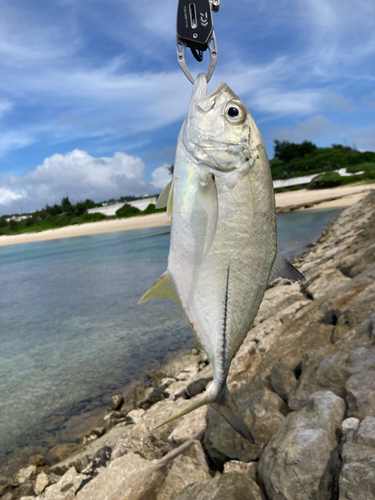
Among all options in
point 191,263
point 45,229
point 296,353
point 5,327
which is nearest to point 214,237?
point 191,263

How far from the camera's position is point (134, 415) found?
581 cm

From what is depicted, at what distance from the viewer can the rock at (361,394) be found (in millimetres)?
2758

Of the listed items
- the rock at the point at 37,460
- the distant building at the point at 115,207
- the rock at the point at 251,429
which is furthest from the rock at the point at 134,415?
the distant building at the point at 115,207

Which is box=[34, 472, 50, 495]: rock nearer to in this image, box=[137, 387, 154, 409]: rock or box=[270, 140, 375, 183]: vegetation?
box=[137, 387, 154, 409]: rock

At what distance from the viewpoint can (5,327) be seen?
12.4 m

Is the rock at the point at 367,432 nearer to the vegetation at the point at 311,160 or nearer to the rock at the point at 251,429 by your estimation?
the rock at the point at 251,429

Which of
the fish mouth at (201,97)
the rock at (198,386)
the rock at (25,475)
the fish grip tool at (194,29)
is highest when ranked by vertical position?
the fish grip tool at (194,29)

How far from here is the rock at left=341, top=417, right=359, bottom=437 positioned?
2665 mm

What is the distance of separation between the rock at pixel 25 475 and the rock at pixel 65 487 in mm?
648

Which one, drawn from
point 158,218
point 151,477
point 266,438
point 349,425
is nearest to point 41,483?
point 151,477

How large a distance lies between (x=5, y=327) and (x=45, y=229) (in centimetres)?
6105

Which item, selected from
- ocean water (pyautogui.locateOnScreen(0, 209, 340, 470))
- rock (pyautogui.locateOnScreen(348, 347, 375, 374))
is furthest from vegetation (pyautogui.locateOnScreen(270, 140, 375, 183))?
rock (pyautogui.locateOnScreen(348, 347, 375, 374))

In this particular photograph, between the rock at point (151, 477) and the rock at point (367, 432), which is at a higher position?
the rock at point (367, 432)

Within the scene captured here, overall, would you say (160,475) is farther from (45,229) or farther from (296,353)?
(45,229)
